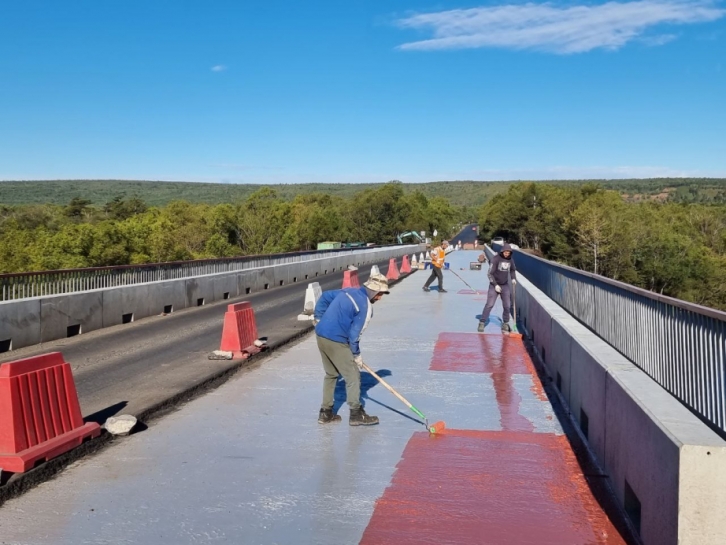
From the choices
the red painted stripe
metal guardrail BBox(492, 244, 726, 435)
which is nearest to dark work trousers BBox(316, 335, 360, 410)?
metal guardrail BBox(492, 244, 726, 435)

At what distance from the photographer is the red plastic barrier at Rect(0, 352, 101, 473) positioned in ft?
19.4

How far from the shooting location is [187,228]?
353 ft

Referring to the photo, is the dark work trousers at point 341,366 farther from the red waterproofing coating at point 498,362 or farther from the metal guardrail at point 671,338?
the metal guardrail at point 671,338

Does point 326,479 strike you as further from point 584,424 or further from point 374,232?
point 374,232

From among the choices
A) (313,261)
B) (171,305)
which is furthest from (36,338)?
(313,261)

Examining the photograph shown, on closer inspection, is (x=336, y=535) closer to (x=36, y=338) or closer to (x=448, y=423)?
(x=448, y=423)

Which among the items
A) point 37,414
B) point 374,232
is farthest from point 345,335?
point 374,232

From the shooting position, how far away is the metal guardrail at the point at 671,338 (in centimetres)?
482

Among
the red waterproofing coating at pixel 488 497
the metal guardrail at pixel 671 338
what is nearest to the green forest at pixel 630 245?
the metal guardrail at pixel 671 338

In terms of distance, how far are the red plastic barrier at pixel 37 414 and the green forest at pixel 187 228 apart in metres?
58.0

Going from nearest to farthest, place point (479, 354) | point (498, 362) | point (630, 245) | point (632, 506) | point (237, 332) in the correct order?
point (632, 506)
point (237, 332)
point (498, 362)
point (479, 354)
point (630, 245)

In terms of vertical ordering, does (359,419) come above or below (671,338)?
below

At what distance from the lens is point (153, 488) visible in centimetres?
577

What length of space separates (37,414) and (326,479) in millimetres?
2428
